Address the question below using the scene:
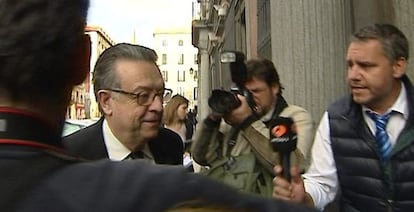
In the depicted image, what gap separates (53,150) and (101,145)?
192 cm

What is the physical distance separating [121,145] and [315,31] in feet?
11.6

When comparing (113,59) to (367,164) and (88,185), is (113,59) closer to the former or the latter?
(367,164)

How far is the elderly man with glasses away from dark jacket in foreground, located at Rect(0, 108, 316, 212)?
6.17ft

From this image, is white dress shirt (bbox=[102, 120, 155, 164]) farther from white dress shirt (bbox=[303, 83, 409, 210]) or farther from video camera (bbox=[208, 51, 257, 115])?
white dress shirt (bbox=[303, 83, 409, 210])

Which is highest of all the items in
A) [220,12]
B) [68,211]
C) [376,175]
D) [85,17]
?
[220,12]

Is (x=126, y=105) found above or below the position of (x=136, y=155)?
above

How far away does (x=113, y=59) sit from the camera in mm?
3150

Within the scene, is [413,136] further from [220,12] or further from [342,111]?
[220,12]

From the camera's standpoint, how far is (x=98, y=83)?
318 centimetres

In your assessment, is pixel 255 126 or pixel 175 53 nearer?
pixel 255 126

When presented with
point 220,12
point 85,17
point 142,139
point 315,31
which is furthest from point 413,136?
point 220,12

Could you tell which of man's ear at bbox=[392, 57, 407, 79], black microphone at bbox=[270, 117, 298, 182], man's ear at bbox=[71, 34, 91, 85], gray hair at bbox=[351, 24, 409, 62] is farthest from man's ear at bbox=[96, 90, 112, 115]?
man's ear at bbox=[71, 34, 91, 85]

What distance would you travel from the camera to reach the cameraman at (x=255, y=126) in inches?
129

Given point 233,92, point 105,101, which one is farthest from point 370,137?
point 105,101
